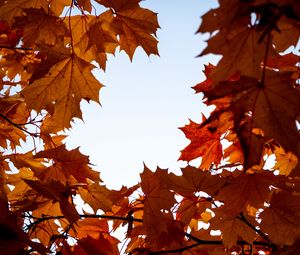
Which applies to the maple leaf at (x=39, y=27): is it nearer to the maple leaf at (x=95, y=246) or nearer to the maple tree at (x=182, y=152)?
the maple tree at (x=182, y=152)

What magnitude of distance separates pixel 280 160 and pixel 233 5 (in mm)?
1370

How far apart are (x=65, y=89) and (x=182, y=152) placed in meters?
0.75

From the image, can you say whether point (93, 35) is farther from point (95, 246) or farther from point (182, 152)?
point (95, 246)

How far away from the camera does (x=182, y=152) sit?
7.16 ft

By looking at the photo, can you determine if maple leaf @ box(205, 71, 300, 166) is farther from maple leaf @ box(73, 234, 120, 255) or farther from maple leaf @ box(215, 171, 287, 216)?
maple leaf @ box(73, 234, 120, 255)

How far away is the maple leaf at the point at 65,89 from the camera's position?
2141 millimetres

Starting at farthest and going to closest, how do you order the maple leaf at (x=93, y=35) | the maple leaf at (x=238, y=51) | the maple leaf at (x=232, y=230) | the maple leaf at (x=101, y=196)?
the maple leaf at (x=93, y=35)
the maple leaf at (x=101, y=196)
the maple leaf at (x=232, y=230)
the maple leaf at (x=238, y=51)

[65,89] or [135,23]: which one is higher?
[135,23]

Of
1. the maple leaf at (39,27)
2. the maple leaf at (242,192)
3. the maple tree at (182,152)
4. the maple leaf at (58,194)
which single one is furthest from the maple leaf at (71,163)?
the maple leaf at (242,192)

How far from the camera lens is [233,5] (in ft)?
3.56

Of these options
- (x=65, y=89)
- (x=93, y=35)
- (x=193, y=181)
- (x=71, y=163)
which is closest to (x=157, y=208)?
(x=193, y=181)

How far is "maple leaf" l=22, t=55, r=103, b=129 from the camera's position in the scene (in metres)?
2.14

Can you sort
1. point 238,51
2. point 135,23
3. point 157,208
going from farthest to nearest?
point 135,23
point 157,208
point 238,51

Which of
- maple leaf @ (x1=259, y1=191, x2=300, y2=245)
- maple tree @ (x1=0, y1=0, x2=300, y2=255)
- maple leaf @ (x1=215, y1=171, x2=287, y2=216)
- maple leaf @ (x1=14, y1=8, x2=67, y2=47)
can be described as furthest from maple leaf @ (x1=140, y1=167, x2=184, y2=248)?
maple leaf @ (x1=14, y1=8, x2=67, y2=47)
